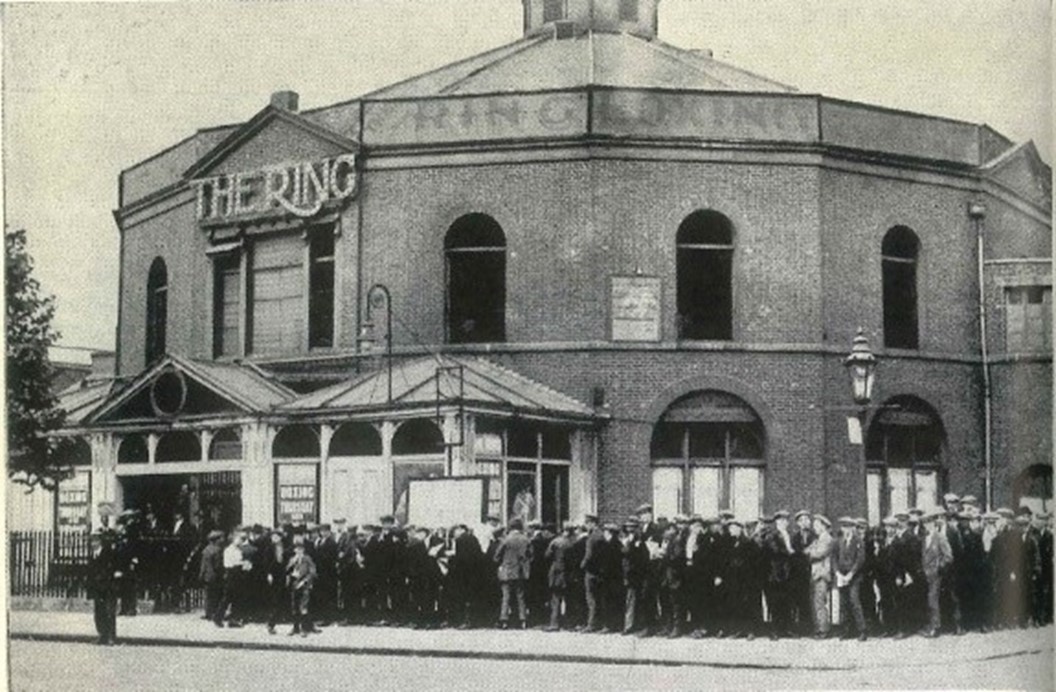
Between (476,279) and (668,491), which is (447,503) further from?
(476,279)

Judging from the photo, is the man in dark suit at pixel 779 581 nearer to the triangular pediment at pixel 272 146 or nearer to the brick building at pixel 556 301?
the brick building at pixel 556 301

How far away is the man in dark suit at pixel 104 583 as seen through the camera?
14.0 m

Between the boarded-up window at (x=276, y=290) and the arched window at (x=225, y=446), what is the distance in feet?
4.35

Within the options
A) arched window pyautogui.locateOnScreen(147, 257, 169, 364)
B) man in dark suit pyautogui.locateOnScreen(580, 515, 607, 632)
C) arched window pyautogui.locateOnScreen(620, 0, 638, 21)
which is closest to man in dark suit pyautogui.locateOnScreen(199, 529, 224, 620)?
arched window pyautogui.locateOnScreen(147, 257, 169, 364)

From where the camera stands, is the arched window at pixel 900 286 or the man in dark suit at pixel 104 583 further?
the arched window at pixel 900 286

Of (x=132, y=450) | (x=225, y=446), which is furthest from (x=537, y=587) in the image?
(x=132, y=450)

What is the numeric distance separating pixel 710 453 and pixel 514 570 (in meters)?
2.93

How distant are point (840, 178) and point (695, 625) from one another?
4.55 meters

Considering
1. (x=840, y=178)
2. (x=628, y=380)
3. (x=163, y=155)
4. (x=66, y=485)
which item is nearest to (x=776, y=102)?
(x=840, y=178)

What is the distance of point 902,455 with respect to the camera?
1560cm

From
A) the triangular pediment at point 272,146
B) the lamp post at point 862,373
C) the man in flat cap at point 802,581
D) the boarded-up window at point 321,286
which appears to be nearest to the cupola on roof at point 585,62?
the triangular pediment at point 272,146

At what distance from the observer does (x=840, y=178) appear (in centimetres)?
1634

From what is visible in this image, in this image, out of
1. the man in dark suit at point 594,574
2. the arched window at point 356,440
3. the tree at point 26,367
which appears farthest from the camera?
the arched window at point 356,440

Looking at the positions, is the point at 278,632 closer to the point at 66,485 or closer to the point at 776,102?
the point at 66,485
